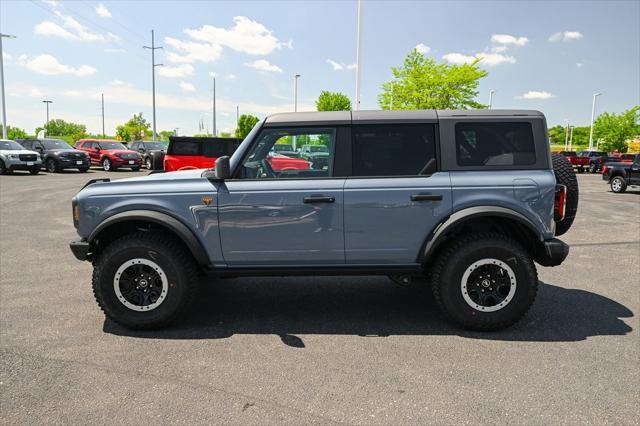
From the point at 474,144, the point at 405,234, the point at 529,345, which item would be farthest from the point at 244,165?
the point at 529,345

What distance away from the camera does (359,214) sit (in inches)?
151

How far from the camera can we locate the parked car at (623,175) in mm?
17438

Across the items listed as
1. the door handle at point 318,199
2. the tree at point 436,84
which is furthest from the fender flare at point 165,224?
the tree at point 436,84

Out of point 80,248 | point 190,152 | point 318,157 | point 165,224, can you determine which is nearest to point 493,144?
point 318,157

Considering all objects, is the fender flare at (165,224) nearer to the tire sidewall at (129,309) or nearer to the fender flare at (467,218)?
the tire sidewall at (129,309)

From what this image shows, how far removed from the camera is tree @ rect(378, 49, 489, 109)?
123 ft

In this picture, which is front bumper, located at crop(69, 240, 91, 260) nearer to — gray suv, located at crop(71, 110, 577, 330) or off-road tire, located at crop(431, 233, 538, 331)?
gray suv, located at crop(71, 110, 577, 330)

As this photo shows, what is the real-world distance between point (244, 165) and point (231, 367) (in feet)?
5.64

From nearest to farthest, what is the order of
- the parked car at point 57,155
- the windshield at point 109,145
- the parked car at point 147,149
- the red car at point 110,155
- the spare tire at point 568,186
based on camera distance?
the spare tire at point 568,186 → the parked car at point 57,155 → the red car at point 110,155 → the windshield at point 109,145 → the parked car at point 147,149

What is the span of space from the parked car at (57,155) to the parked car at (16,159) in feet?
4.31

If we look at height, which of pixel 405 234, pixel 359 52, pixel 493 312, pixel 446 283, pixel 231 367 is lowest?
pixel 231 367

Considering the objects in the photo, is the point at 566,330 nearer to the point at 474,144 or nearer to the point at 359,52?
the point at 474,144

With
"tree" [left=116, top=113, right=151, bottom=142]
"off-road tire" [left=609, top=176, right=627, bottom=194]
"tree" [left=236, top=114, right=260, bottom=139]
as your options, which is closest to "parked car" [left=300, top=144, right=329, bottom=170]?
"off-road tire" [left=609, top=176, right=627, bottom=194]

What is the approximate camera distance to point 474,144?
3.96 m
